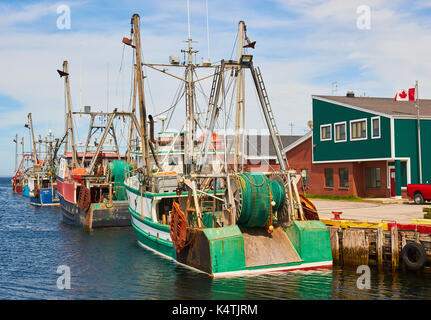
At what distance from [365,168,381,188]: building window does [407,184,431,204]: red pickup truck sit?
565 centimetres

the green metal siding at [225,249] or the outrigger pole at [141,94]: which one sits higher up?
the outrigger pole at [141,94]

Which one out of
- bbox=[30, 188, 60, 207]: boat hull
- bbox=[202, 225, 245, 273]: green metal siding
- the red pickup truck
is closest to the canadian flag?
the red pickup truck

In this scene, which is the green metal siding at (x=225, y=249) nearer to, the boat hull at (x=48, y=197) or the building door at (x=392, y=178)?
the building door at (x=392, y=178)

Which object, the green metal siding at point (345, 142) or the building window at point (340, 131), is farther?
the building window at point (340, 131)

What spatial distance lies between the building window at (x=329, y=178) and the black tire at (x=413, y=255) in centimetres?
2509

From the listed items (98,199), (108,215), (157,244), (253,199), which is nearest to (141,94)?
(157,244)

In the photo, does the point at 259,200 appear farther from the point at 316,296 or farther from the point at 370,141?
the point at 370,141

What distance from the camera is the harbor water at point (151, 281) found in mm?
16531

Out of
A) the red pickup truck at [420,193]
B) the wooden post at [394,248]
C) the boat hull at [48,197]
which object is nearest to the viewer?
the wooden post at [394,248]

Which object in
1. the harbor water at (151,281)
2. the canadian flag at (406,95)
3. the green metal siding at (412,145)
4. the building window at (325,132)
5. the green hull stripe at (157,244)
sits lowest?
the harbor water at (151,281)

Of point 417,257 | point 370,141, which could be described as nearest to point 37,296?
point 417,257

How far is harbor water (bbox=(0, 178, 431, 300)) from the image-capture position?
16531 millimetres

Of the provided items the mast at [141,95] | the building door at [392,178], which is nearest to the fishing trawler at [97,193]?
the mast at [141,95]

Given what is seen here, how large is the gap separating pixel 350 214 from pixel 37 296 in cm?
1898
